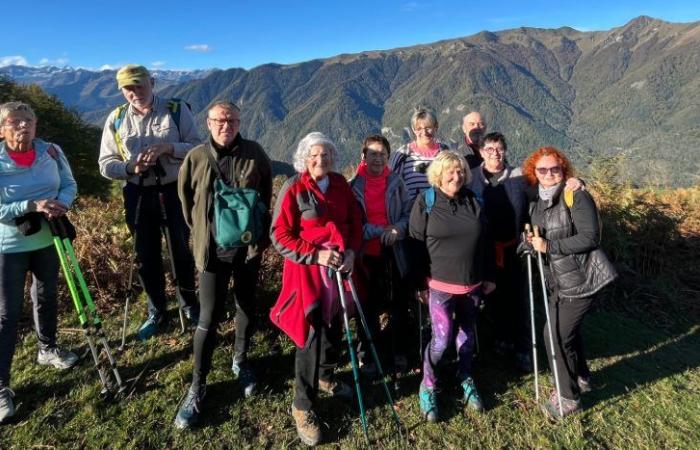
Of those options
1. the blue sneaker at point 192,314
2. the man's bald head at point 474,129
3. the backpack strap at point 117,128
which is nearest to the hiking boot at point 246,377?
the blue sneaker at point 192,314

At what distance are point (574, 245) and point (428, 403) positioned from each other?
6.85 ft

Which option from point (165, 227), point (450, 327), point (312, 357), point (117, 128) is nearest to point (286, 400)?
point (312, 357)

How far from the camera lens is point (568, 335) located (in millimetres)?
4086

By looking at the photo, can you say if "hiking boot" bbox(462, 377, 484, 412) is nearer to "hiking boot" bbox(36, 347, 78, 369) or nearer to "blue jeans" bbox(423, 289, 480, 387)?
"blue jeans" bbox(423, 289, 480, 387)

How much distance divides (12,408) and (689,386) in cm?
716

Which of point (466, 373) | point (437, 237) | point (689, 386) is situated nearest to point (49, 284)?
point (437, 237)

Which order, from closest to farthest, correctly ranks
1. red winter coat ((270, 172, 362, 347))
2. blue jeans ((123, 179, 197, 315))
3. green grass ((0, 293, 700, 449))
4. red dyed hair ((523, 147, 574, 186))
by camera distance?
red winter coat ((270, 172, 362, 347)), green grass ((0, 293, 700, 449)), red dyed hair ((523, 147, 574, 186)), blue jeans ((123, 179, 197, 315))

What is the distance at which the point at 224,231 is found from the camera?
3.63 meters

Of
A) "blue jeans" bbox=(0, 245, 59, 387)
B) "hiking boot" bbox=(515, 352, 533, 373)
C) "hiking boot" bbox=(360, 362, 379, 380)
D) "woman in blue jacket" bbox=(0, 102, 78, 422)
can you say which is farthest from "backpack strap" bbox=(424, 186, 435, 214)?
"blue jeans" bbox=(0, 245, 59, 387)

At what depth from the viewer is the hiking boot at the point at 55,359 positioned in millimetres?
4520

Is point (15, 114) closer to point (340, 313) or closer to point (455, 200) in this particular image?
point (340, 313)

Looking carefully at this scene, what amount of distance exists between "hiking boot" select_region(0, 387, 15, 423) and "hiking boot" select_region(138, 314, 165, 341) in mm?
1379

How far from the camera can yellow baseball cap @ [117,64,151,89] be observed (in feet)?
14.2

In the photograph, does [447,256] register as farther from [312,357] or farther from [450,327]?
[312,357]
